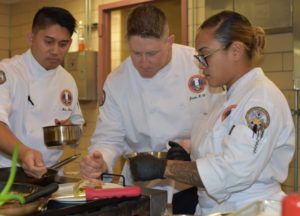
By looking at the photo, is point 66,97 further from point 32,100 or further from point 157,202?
point 157,202

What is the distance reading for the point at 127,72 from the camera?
2.06m

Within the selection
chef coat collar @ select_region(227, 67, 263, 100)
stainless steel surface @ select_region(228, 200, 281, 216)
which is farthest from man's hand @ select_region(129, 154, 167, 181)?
stainless steel surface @ select_region(228, 200, 281, 216)

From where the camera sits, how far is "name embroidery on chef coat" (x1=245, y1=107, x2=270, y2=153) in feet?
4.17

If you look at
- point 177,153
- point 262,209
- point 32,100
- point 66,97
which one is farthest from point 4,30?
point 262,209

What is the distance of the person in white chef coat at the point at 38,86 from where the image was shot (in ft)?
6.93

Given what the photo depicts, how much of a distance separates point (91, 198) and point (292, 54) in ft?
6.74

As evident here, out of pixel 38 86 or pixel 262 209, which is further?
pixel 38 86

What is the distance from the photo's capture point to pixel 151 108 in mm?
1974

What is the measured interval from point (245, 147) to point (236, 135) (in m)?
0.05

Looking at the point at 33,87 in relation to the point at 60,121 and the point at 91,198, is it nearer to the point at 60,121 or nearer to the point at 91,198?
the point at 60,121

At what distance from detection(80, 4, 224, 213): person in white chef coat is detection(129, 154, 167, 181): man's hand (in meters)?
0.50

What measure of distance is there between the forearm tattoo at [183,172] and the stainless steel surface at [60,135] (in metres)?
0.61

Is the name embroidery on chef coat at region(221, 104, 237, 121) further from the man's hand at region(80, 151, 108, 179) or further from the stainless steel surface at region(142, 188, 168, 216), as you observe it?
the man's hand at region(80, 151, 108, 179)

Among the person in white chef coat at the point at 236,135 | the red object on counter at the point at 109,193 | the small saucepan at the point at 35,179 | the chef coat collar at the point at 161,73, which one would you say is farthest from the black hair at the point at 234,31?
the small saucepan at the point at 35,179
